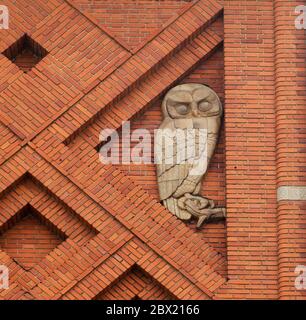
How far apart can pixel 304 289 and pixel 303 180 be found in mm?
1202

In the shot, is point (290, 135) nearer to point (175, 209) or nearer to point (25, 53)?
point (175, 209)

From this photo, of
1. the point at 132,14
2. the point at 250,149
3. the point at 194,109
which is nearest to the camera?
the point at 250,149

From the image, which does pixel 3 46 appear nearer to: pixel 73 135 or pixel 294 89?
pixel 73 135

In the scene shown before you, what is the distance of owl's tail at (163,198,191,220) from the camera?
2730 centimetres

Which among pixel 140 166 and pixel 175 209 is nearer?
pixel 175 209

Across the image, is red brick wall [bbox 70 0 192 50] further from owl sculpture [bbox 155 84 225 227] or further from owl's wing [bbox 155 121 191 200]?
owl's wing [bbox 155 121 191 200]

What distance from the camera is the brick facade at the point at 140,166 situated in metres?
27.0

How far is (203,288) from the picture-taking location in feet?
88.4

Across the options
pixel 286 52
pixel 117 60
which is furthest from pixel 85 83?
pixel 286 52

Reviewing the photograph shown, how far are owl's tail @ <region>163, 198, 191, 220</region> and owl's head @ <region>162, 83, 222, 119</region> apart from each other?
0.94m

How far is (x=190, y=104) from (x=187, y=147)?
49 centimetres

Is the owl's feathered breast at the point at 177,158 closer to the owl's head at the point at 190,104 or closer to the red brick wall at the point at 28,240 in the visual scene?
the owl's head at the point at 190,104

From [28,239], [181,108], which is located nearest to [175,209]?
[181,108]

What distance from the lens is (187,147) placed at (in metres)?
27.5
